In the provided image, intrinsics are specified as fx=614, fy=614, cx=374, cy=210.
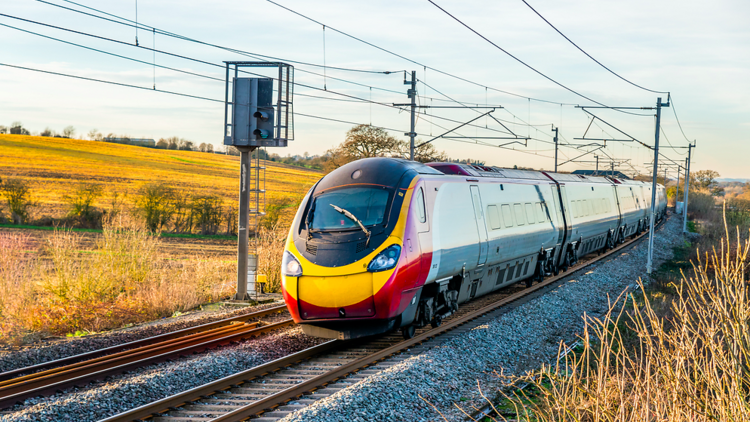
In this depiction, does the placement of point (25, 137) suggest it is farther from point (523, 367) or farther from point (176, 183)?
point (523, 367)

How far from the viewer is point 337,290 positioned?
9.65 metres

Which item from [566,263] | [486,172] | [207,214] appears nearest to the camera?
[486,172]

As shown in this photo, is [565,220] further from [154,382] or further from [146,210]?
[146,210]

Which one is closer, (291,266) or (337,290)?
(337,290)

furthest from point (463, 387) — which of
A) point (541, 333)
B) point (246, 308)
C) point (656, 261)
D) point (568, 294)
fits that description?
point (656, 261)

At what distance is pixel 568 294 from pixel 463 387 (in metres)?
8.39

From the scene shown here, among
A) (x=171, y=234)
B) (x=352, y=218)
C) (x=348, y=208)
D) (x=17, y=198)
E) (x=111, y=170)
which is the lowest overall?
(x=171, y=234)

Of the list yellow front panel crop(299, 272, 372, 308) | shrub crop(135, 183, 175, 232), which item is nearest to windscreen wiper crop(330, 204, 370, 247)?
yellow front panel crop(299, 272, 372, 308)

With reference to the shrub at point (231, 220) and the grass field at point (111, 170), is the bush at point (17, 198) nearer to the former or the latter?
the grass field at point (111, 170)

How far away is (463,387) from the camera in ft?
29.9

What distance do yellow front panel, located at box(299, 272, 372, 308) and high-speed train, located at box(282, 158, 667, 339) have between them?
0.02 meters

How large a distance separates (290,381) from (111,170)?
174ft

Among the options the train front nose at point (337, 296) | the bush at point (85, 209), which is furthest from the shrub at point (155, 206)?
the train front nose at point (337, 296)

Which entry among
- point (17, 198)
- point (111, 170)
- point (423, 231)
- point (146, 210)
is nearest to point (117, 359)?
point (423, 231)
